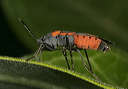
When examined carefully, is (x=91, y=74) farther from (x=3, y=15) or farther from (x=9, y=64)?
(x=9, y=64)

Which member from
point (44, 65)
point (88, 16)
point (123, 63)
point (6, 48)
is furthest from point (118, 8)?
point (44, 65)

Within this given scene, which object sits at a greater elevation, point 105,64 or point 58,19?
point 58,19

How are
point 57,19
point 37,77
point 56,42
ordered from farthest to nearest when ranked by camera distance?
point 57,19
point 56,42
point 37,77

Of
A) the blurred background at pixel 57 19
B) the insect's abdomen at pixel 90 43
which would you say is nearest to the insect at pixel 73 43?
the insect's abdomen at pixel 90 43

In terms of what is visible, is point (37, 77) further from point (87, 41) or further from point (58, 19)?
point (58, 19)

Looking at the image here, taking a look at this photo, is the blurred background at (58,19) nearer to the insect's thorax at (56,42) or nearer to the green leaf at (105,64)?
the green leaf at (105,64)

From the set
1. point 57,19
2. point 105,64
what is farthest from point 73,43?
point 57,19

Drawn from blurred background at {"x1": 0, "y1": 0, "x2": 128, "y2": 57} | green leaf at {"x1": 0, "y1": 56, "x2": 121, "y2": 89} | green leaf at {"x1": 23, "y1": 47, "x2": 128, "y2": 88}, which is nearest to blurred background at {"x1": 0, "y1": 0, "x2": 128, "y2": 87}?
blurred background at {"x1": 0, "y1": 0, "x2": 128, "y2": 57}
